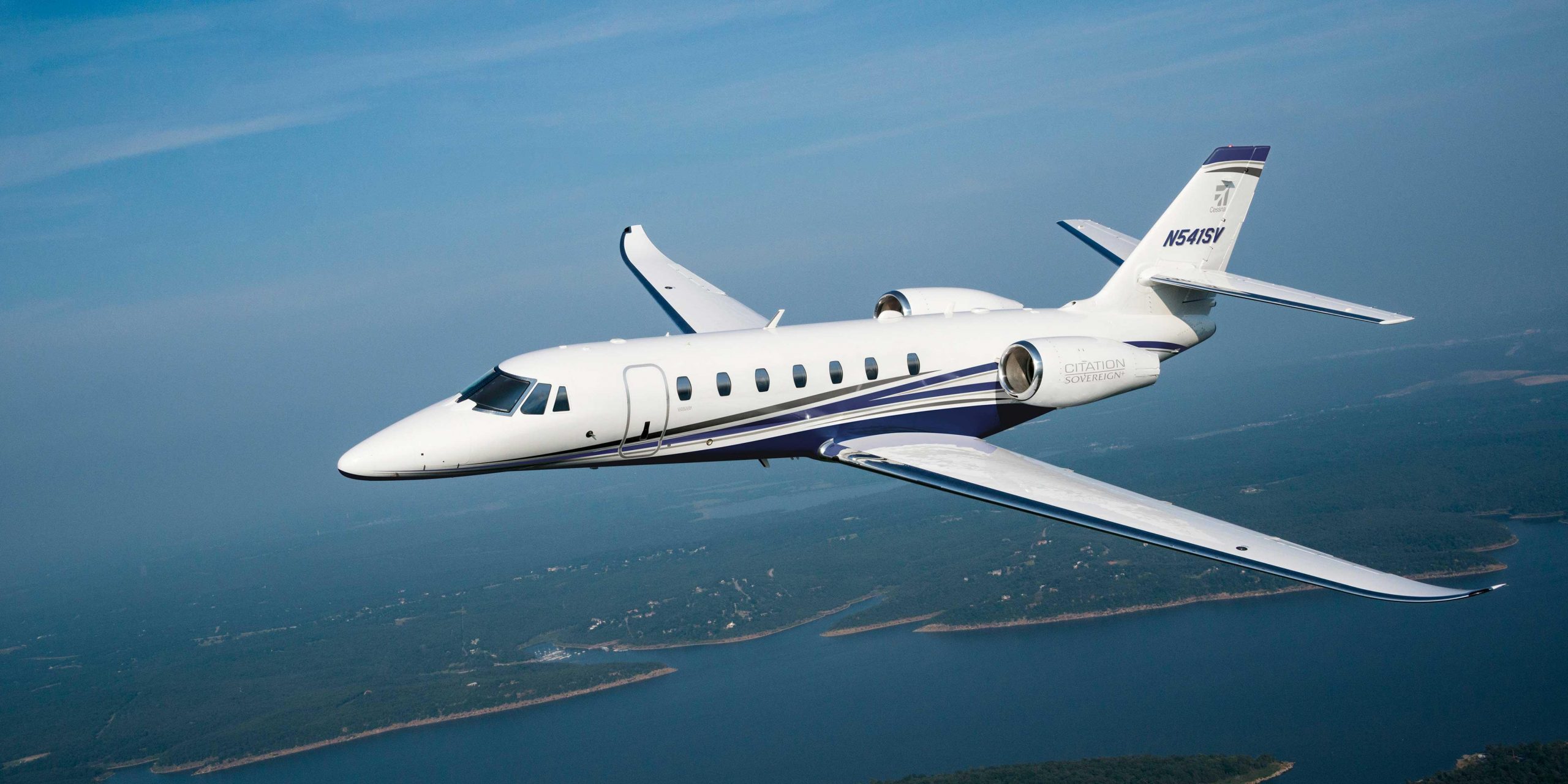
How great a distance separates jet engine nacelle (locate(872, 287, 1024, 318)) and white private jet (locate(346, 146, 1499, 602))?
0.06 metres

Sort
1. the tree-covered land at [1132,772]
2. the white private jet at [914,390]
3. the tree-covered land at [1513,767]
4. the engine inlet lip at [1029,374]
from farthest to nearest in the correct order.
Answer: the tree-covered land at [1132,772], the tree-covered land at [1513,767], the engine inlet lip at [1029,374], the white private jet at [914,390]

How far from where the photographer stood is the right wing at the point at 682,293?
34312mm

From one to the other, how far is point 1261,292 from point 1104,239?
709cm

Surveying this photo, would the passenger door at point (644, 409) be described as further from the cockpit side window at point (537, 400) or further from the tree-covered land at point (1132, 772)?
the tree-covered land at point (1132, 772)

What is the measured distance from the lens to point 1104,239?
3631 centimetres

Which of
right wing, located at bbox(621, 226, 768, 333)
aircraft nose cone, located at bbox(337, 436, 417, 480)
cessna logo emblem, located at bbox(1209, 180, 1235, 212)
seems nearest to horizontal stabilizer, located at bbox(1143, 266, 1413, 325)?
cessna logo emblem, located at bbox(1209, 180, 1235, 212)

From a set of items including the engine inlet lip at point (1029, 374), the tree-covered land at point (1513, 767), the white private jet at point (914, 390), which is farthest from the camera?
the tree-covered land at point (1513, 767)

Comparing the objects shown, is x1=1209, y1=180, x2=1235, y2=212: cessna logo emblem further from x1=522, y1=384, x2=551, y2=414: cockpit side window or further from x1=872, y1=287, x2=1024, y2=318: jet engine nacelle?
x1=522, y1=384, x2=551, y2=414: cockpit side window

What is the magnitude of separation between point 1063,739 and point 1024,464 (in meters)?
137

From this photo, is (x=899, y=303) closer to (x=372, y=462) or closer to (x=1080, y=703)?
(x=372, y=462)

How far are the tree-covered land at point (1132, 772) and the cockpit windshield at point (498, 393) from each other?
388ft

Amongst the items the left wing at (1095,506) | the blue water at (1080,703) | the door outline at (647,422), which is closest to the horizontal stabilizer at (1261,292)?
the left wing at (1095,506)

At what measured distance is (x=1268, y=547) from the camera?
18.4 metres

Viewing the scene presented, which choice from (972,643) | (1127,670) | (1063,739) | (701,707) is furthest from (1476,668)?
(701,707)
